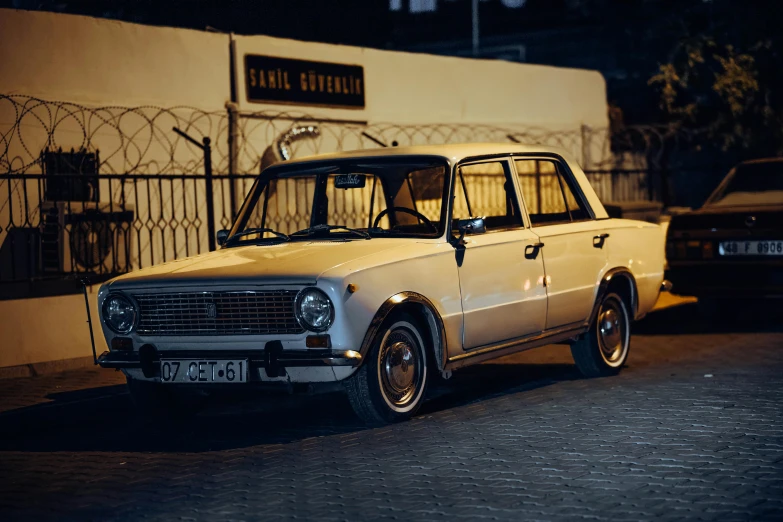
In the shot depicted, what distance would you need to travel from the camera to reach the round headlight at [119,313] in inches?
315

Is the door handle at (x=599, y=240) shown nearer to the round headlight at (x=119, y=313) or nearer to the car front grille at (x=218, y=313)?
the car front grille at (x=218, y=313)

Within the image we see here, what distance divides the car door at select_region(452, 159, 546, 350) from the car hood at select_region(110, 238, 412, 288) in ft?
1.79

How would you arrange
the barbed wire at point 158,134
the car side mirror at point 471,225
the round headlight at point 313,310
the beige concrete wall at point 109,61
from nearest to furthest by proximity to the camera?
the round headlight at point 313,310
the car side mirror at point 471,225
the barbed wire at point 158,134
the beige concrete wall at point 109,61

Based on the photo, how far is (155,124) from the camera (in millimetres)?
13266

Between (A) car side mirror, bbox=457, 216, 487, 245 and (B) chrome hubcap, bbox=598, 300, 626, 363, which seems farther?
(B) chrome hubcap, bbox=598, 300, 626, 363

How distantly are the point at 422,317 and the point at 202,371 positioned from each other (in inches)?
58.5

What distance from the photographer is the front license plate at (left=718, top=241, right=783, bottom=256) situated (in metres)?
12.2

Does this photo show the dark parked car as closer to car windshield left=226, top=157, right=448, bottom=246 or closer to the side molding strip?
the side molding strip

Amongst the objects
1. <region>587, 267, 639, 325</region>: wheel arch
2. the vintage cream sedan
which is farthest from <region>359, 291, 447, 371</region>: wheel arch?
<region>587, 267, 639, 325</region>: wheel arch

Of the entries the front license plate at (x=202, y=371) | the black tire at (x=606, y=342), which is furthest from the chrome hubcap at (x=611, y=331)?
the front license plate at (x=202, y=371)

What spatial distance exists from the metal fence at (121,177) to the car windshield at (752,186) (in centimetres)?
220

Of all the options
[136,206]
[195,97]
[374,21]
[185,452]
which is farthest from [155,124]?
[374,21]

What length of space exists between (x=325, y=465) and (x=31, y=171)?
6.42 m

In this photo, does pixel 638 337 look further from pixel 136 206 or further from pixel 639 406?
pixel 136 206
